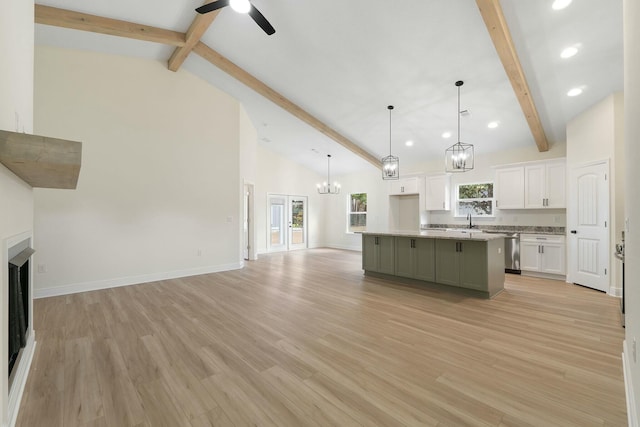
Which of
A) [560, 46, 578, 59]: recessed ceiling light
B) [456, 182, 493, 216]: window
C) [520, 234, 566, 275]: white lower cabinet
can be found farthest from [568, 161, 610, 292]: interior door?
[560, 46, 578, 59]: recessed ceiling light

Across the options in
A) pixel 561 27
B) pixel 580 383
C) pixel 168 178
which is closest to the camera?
pixel 580 383

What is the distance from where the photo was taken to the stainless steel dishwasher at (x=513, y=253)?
19.5ft

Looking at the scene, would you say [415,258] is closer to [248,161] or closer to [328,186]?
[248,161]

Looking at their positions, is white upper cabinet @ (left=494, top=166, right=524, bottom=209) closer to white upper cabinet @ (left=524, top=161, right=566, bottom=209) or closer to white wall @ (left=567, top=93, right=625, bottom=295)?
white upper cabinet @ (left=524, top=161, right=566, bottom=209)

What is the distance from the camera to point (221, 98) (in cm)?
621

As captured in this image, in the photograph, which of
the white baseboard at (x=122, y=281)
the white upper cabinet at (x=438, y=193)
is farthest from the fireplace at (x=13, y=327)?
the white upper cabinet at (x=438, y=193)

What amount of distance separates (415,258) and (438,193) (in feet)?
10.1

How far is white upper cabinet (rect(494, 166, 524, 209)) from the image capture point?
19.7 feet

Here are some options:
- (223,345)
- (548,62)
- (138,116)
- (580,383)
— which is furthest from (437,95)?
(138,116)

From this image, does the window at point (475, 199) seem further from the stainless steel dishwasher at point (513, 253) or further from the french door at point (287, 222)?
the french door at point (287, 222)

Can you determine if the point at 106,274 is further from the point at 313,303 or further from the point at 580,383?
the point at 580,383

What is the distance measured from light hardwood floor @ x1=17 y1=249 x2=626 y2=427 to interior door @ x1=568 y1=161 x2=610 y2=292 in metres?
0.66

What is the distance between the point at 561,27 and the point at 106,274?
23.9 ft

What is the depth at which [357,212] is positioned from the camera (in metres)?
10.1
